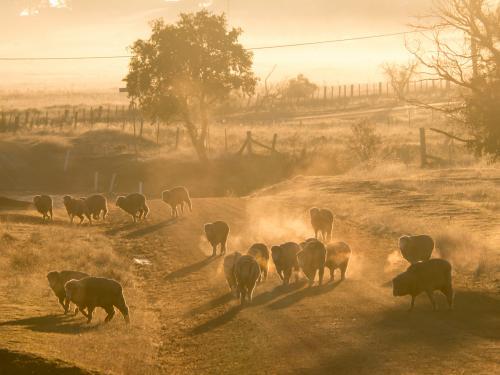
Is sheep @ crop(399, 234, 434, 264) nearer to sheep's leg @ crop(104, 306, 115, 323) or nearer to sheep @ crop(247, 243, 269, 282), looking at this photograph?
sheep @ crop(247, 243, 269, 282)

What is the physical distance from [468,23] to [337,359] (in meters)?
13.7

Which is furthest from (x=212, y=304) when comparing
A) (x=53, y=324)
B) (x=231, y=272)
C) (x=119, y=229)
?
(x=119, y=229)

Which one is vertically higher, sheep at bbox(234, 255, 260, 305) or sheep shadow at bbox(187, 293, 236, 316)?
sheep at bbox(234, 255, 260, 305)

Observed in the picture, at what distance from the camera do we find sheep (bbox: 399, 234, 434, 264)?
76.3 ft

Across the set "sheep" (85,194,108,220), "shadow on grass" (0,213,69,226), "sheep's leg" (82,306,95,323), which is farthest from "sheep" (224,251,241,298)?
"shadow on grass" (0,213,69,226)

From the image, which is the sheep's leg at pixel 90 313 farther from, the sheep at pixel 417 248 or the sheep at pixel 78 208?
the sheep at pixel 78 208

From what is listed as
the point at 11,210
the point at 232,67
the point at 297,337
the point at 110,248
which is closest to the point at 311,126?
the point at 232,67

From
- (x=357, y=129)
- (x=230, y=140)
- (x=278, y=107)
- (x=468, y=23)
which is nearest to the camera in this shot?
(x=468, y=23)

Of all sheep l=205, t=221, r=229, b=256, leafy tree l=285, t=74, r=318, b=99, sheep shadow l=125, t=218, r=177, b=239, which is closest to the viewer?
sheep l=205, t=221, r=229, b=256

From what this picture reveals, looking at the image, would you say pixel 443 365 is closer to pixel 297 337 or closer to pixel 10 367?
pixel 297 337

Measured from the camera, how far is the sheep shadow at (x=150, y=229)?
3222cm

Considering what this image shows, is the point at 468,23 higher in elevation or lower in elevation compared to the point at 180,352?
higher

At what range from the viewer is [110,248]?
1130 inches

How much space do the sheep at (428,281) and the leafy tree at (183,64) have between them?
40449 mm
